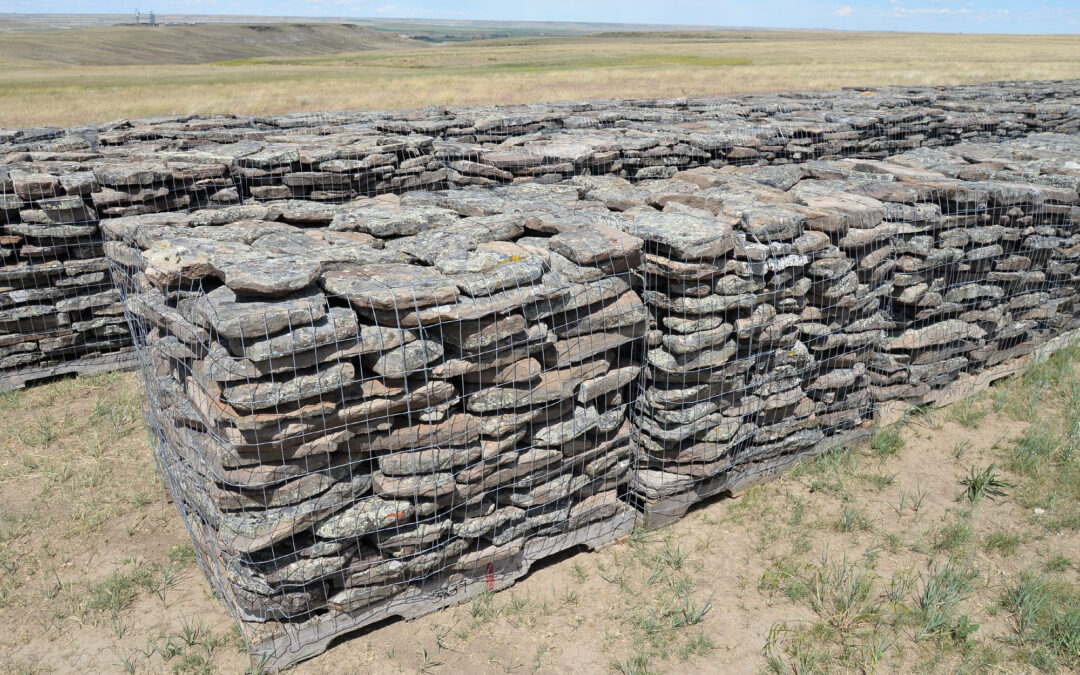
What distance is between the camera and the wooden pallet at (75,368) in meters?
7.04

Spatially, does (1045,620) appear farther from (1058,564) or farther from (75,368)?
(75,368)

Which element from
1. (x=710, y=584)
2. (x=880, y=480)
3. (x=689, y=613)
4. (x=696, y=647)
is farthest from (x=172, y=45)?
(x=696, y=647)

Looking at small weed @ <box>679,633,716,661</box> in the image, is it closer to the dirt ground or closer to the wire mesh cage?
the dirt ground

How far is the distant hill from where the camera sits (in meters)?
70.1

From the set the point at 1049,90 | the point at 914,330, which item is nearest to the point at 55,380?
the point at 914,330

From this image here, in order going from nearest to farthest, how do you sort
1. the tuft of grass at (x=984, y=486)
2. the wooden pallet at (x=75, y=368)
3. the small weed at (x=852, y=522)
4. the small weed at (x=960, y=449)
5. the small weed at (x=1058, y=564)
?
the small weed at (x=1058, y=564)
the small weed at (x=852, y=522)
the tuft of grass at (x=984, y=486)
the small weed at (x=960, y=449)
the wooden pallet at (x=75, y=368)

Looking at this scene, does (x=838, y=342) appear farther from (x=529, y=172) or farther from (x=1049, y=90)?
(x=1049, y=90)

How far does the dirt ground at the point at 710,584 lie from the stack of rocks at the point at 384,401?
10.8 inches

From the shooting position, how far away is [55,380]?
7.25 meters

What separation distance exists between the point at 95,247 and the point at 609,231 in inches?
217

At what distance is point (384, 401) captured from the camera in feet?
12.2

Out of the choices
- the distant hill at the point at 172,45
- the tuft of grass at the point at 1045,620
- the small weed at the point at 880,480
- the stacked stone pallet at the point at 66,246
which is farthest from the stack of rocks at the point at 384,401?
the distant hill at the point at 172,45

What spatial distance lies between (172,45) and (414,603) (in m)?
102

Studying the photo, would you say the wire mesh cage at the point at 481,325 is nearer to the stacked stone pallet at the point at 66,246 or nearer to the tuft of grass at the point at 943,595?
the stacked stone pallet at the point at 66,246
